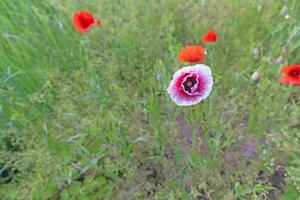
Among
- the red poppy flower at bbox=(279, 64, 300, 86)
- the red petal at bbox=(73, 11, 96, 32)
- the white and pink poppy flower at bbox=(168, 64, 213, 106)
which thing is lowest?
the red poppy flower at bbox=(279, 64, 300, 86)

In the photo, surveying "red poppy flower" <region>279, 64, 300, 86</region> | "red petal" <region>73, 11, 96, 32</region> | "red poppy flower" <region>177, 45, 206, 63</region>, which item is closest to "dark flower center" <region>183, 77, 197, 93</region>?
"red poppy flower" <region>177, 45, 206, 63</region>

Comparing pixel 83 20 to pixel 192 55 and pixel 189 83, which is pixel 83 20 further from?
pixel 189 83

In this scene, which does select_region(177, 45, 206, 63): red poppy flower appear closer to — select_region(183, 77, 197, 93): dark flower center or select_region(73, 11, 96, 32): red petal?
select_region(183, 77, 197, 93): dark flower center

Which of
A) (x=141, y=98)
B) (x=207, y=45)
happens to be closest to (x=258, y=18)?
(x=207, y=45)

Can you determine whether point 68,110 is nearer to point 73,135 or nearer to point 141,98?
point 73,135

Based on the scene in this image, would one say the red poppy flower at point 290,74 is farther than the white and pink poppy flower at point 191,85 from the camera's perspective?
Yes

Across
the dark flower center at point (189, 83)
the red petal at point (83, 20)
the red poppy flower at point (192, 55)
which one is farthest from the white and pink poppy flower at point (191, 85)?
the red petal at point (83, 20)

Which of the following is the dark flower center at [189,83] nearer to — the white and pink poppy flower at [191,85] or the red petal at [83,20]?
the white and pink poppy flower at [191,85]
